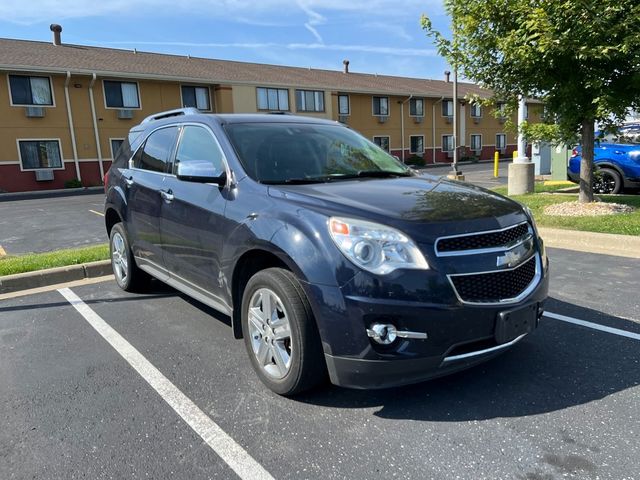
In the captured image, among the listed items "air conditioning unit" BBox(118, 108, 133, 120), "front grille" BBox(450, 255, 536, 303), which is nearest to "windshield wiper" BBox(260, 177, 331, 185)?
"front grille" BBox(450, 255, 536, 303)

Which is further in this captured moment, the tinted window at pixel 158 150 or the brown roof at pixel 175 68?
the brown roof at pixel 175 68

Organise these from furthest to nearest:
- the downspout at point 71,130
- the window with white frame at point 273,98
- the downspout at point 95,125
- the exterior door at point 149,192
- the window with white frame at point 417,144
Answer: the window with white frame at point 417,144, the window with white frame at point 273,98, the downspout at point 95,125, the downspout at point 71,130, the exterior door at point 149,192

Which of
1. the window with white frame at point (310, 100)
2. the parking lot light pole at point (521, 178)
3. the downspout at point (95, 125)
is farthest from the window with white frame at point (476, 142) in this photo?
the parking lot light pole at point (521, 178)

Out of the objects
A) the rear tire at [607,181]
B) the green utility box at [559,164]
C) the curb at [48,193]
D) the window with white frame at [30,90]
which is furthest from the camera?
the window with white frame at [30,90]

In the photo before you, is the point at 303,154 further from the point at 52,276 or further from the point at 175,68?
the point at 175,68

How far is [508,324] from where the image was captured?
2766mm

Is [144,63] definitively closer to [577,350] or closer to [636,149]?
[636,149]

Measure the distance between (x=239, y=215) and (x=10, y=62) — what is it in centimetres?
2494

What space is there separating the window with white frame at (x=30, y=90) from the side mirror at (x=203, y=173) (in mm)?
24082

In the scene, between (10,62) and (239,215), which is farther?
(10,62)

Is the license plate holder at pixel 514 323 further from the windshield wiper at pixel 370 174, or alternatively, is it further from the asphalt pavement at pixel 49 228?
the asphalt pavement at pixel 49 228

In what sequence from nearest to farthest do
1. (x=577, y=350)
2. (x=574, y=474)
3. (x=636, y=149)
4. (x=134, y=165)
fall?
(x=574, y=474) < (x=577, y=350) < (x=134, y=165) < (x=636, y=149)

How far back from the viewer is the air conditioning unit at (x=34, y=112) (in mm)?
23250

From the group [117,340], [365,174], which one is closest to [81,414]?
[117,340]
